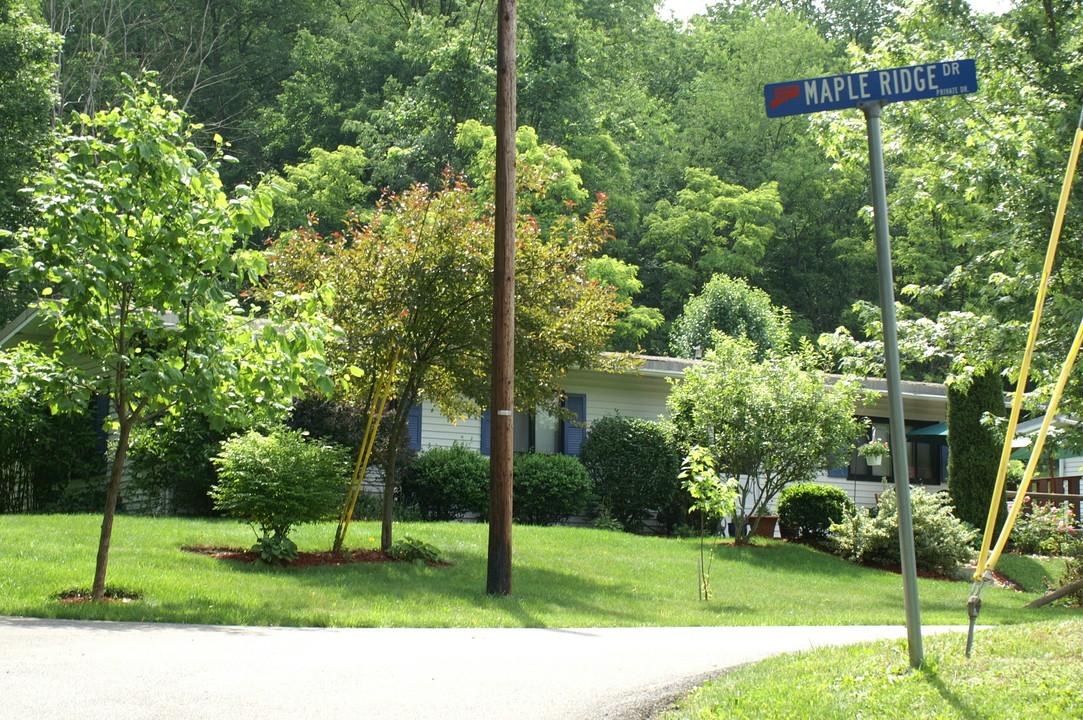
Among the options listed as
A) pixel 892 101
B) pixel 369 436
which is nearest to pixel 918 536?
pixel 369 436

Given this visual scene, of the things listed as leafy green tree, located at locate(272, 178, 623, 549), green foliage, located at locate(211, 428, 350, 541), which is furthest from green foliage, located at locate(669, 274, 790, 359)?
green foliage, located at locate(211, 428, 350, 541)

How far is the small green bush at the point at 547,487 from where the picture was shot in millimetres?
20000

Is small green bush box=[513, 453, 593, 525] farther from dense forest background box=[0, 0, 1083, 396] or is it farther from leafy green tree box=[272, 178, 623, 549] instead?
leafy green tree box=[272, 178, 623, 549]

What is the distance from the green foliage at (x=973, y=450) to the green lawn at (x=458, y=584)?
161 inches

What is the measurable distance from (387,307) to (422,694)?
A: 850 cm

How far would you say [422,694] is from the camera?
613cm

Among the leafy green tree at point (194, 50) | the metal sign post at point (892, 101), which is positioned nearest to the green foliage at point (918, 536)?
the metal sign post at point (892, 101)

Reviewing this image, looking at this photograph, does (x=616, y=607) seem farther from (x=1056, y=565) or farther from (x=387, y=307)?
(x=1056, y=565)

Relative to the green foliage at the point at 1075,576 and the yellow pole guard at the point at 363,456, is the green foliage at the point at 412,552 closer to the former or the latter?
the yellow pole guard at the point at 363,456

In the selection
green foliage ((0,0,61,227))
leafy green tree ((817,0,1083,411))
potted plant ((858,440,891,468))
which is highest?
green foliage ((0,0,61,227))

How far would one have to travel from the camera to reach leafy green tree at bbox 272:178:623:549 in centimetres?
1409

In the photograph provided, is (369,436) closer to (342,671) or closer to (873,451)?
(342,671)

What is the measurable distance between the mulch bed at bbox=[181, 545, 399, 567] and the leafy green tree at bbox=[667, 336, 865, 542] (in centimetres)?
740

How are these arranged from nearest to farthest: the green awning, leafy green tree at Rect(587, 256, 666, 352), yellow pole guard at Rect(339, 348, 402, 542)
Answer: yellow pole guard at Rect(339, 348, 402, 542) < the green awning < leafy green tree at Rect(587, 256, 666, 352)
